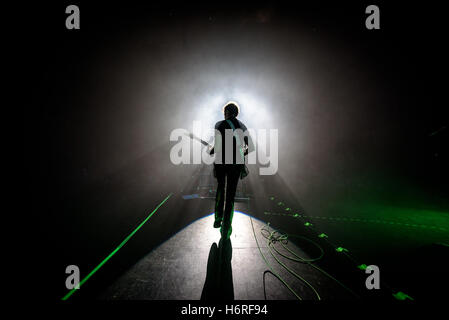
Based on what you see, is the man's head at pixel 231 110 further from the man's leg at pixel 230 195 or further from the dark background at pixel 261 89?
the dark background at pixel 261 89

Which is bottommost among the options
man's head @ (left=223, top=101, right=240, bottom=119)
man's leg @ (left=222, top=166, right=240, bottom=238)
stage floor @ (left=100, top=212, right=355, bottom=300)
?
stage floor @ (left=100, top=212, right=355, bottom=300)

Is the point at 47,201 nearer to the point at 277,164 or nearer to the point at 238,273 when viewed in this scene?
the point at 238,273

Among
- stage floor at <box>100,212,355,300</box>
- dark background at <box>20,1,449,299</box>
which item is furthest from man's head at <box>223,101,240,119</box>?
dark background at <box>20,1,449,299</box>

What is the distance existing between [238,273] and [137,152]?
7.18 meters

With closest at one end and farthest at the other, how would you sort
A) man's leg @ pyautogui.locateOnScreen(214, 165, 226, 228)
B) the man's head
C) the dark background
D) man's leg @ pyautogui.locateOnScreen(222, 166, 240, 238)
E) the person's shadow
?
the person's shadow, man's leg @ pyautogui.locateOnScreen(222, 166, 240, 238), man's leg @ pyautogui.locateOnScreen(214, 165, 226, 228), the man's head, the dark background

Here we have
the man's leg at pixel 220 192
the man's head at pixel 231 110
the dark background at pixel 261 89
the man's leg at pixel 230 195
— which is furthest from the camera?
the dark background at pixel 261 89

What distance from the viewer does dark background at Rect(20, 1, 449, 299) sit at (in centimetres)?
434

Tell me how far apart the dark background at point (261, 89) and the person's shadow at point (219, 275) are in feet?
7.18

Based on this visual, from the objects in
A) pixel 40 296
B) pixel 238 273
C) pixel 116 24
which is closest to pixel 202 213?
pixel 238 273

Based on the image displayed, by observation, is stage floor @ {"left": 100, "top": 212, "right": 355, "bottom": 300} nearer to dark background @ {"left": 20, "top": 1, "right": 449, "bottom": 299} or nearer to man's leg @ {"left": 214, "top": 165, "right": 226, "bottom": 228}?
man's leg @ {"left": 214, "top": 165, "right": 226, "bottom": 228}

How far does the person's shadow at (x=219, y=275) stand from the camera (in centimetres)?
121

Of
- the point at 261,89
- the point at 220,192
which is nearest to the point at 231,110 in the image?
the point at 220,192

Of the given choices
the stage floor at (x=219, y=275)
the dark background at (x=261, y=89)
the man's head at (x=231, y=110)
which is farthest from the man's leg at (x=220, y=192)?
the dark background at (x=261, y=89)

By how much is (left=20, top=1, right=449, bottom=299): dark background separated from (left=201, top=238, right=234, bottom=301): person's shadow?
219cm
